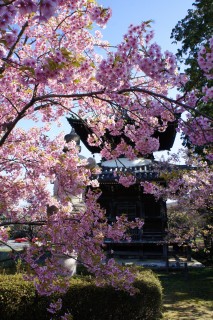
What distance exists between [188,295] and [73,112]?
9.32 metres

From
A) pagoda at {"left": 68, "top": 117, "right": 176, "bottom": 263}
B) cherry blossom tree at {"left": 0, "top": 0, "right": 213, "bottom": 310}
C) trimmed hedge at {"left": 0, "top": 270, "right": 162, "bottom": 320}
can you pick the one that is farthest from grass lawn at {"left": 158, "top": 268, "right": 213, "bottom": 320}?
cherry blossom tree at {"left": 0, "top": 0, "right": 213, "bottom": 310}

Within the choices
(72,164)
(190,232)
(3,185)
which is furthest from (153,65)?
(190,232)

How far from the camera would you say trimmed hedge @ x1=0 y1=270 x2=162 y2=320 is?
20.9ft

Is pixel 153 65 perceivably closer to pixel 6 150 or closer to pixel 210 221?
pixel 6 150

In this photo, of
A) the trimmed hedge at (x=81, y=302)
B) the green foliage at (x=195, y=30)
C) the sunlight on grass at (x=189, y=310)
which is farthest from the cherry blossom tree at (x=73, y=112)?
the green foliage at (x=195, y=30)

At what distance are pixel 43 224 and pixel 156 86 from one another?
339cm

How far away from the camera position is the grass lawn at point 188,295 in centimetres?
882

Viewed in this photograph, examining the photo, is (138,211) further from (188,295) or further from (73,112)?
(73,112)

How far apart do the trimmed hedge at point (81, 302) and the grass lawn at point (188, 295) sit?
5.59 feet

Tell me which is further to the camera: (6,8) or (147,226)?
(147,226)

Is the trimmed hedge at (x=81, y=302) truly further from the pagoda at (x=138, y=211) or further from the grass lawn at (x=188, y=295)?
the pagoda at (x=138, y=211)

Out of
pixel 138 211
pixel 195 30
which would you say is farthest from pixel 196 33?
pixel 138 211

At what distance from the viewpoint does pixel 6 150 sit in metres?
6.54

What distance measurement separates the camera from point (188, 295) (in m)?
11.3
